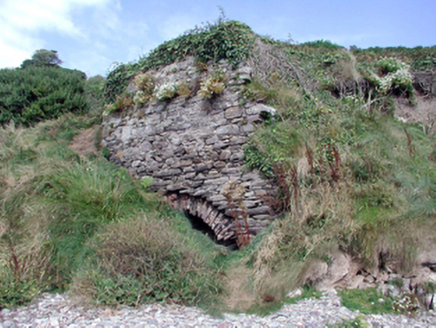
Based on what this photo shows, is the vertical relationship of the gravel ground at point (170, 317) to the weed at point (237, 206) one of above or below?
below

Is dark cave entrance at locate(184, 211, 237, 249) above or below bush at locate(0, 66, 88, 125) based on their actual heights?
below

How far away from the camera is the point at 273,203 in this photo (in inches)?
234

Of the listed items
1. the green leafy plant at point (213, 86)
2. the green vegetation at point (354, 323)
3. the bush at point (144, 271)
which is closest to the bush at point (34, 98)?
the green leafy plant at point (213, 86)

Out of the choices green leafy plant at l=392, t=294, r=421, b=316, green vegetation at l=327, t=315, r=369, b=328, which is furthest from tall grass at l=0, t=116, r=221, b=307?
green leafy plant at l=392, t=294, r=421, b=316

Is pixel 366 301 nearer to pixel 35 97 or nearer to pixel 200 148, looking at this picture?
pixel 200 148

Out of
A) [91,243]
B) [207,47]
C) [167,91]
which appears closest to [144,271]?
[91,243]

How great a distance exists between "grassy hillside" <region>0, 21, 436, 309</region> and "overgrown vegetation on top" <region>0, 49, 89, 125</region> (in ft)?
7.15

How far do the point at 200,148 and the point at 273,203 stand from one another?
2058mm

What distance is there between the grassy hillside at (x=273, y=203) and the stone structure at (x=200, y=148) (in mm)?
276

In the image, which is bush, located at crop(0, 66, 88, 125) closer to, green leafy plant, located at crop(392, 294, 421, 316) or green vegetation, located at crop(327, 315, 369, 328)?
green vegetation, located at crop(327, 315, 369, 328)

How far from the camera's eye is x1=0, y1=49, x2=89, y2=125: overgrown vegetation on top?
11078mm

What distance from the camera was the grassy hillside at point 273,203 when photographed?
4.45 meters

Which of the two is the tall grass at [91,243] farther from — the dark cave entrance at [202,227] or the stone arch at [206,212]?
the dark cave entrance at [202,227]

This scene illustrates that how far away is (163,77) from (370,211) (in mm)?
5549
